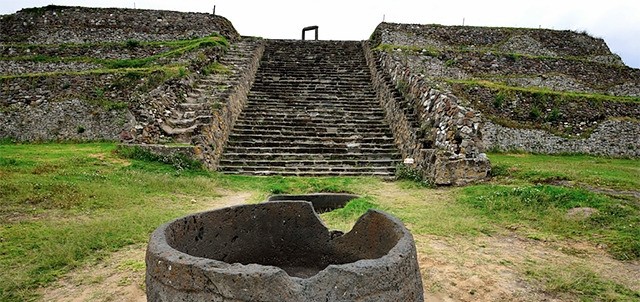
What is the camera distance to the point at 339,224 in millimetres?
5965

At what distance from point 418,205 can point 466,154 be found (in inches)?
87.8

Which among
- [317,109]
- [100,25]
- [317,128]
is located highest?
[100,25]

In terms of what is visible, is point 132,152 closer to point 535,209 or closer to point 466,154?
point 466,154

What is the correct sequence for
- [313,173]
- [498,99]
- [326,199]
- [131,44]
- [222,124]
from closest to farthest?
1. [326,199]
2. [313,173]
3. [222,124]
4. [498,99]
5. [131,44]

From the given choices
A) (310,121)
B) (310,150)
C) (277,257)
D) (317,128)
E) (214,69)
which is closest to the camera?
(277,257)

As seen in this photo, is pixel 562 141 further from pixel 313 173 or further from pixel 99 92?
pixel 99 92

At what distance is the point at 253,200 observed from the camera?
739 cm

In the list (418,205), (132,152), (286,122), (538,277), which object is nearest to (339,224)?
(418,205)

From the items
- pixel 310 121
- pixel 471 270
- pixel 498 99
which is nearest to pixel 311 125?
pixel 310 121

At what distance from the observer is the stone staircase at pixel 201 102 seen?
34.0 ft

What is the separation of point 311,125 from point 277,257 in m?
8.47

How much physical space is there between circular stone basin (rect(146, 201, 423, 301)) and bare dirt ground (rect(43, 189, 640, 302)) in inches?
35.6

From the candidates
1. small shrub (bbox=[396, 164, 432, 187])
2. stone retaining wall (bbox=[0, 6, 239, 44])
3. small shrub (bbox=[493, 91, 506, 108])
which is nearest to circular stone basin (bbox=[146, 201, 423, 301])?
small shrub (bbox=[396, 164, 432, 187])

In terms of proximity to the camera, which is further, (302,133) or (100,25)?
(100,25)
